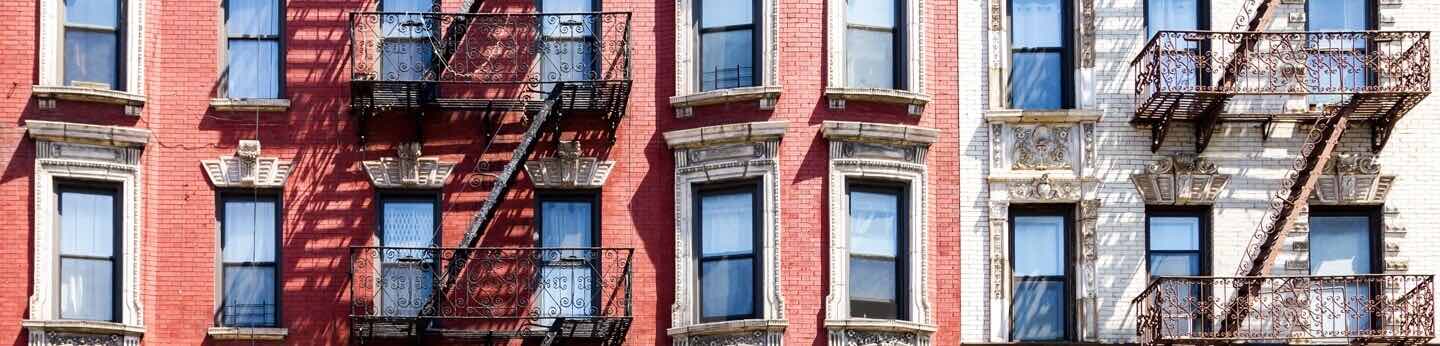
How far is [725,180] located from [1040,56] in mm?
4164

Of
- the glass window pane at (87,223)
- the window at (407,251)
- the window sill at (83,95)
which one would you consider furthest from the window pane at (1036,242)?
the glass window pane at (87,223)

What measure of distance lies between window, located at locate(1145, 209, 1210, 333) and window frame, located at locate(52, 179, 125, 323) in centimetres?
1188

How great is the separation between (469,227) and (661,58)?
3015mm

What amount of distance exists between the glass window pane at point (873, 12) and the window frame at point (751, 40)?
1.08 meters

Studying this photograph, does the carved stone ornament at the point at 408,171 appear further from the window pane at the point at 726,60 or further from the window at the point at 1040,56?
the window at the point at 1040,56

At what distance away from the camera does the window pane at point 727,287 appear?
103ft

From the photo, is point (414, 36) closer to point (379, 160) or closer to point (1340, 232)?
point (379, 160)

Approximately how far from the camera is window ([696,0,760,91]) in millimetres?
31906

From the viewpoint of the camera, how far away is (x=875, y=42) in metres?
32.0

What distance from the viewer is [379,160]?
32.0m

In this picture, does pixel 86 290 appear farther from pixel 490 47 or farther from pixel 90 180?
pixel 490 47

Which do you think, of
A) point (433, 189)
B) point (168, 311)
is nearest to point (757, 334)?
point (433, 189)

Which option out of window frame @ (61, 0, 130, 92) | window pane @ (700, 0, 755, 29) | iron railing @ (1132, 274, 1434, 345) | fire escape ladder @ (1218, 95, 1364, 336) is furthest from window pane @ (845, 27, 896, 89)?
window frame @ (61, 0, 130, 92)

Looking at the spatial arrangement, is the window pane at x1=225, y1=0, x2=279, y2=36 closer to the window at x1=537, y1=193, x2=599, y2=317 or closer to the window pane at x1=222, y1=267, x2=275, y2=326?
the window pane at x1=222, y1=267, x2=275, y2=326
